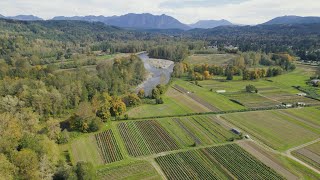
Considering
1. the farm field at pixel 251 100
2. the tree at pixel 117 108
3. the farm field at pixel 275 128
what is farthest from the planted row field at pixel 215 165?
the farm field at pixel 251 100

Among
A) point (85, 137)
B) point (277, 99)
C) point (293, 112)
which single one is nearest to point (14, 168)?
point (85, 137)

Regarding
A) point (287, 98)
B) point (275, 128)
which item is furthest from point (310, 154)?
point (287, 98)

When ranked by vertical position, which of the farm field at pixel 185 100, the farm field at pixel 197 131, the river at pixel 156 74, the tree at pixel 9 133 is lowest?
the river at pixel 156 74

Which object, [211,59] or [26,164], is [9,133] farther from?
[211,59]

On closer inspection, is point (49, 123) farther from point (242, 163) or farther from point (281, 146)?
point (281, 146)

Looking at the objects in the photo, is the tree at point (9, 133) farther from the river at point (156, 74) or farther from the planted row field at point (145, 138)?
the river at point (156, 74)

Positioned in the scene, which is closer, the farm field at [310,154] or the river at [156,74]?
the farm field at [310,154]
